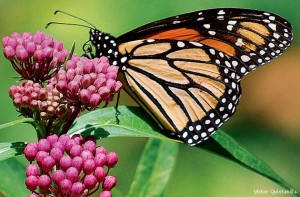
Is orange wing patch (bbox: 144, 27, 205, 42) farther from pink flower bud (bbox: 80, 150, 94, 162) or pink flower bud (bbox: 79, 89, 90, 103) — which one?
pink flower bud (bbox: 80, 150, 94, 162)

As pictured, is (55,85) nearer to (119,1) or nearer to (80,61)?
(80,61)

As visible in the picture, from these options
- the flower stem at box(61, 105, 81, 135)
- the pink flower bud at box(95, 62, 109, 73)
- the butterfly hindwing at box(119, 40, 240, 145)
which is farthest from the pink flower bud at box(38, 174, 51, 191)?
the butterfly hindwing at box(119, 40, 240, 145)

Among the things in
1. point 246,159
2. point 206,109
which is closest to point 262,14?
point 206,109

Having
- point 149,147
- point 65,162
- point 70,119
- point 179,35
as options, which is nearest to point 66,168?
point 65,162

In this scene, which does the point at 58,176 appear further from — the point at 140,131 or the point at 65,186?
the point at 140,131

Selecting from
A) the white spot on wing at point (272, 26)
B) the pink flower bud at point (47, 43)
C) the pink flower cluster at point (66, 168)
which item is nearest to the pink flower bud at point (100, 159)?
the pink flower cluster at point (66, 168)
